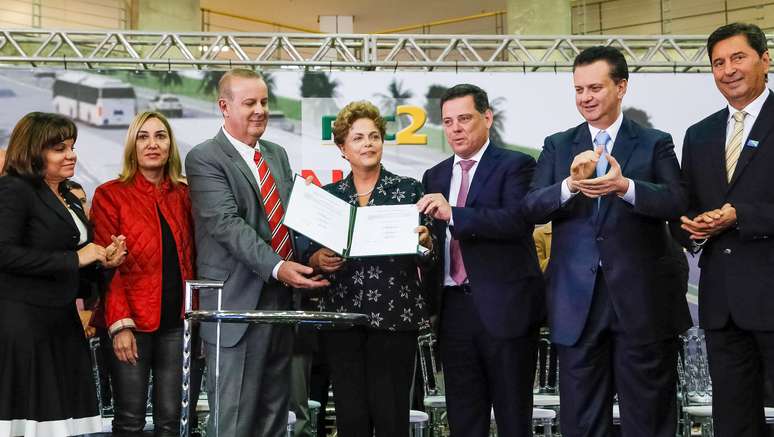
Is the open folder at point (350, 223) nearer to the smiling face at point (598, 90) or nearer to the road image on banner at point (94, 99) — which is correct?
the smiling face at point (598, 90)

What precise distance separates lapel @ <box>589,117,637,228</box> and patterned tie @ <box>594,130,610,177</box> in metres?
0.04

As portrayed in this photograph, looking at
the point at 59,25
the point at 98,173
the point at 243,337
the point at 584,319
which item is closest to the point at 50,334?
the point at 243,337

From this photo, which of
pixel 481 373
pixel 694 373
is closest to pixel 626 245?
pixel 481 373

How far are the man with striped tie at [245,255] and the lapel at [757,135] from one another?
64.3 inches

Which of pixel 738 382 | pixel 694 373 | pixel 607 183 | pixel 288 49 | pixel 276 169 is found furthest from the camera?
pixel 288 49

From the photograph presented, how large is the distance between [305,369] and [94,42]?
4810 millimetres

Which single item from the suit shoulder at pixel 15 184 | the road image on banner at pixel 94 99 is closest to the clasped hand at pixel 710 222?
the suit shoulder at pixel 15 184

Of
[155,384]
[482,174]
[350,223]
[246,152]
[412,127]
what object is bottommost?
[155,384]

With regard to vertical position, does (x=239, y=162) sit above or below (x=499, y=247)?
above

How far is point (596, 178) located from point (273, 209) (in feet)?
4.54

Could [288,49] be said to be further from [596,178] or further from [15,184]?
[596,178]

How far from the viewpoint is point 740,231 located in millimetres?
3244

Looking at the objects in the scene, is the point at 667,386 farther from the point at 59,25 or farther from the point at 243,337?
the point at 59,25

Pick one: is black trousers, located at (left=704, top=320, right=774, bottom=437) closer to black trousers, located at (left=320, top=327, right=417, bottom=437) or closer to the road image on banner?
black trousers, located at (left=320, top=327, right=417, bottom=437)
